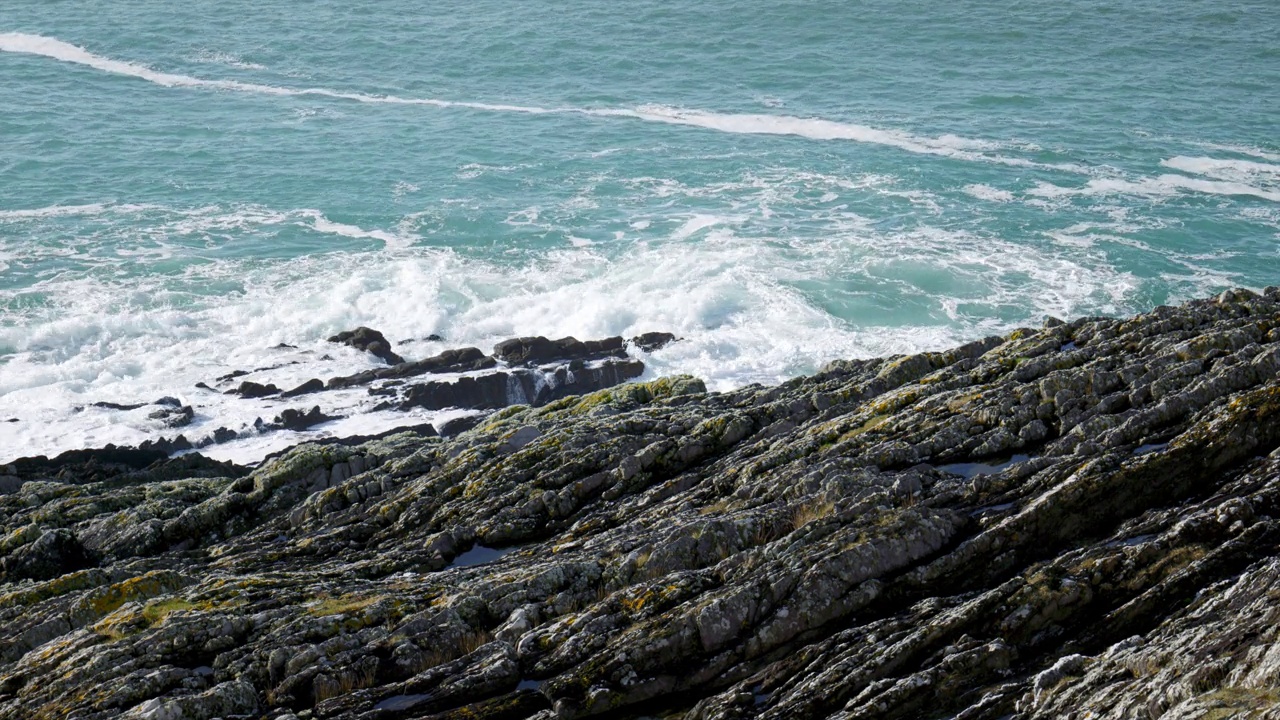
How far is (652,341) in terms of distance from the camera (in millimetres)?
46906

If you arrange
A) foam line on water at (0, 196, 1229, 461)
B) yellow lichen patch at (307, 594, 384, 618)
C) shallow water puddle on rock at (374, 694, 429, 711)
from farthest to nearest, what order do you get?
1. foam line on water at (0, 196, 1229, 461)
2. yellow lichen patch at (307, 594, 384, 618)
3. shallow water puddle on rock at (374, 694, 429, 711)

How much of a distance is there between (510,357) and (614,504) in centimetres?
2406

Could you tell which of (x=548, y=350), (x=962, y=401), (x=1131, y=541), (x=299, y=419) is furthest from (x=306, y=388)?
(x=1131, y=541)

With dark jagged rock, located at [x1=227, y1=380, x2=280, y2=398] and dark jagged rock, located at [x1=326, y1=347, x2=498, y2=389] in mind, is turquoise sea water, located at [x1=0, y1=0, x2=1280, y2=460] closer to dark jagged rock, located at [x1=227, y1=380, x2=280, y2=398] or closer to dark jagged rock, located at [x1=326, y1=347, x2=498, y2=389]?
dark jagged rock, located at [x1=227, y1=380, x2=280, y2=398]

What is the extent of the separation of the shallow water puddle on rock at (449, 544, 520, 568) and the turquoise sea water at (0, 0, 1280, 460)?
70.8ft

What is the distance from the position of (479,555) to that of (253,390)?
24.7 m

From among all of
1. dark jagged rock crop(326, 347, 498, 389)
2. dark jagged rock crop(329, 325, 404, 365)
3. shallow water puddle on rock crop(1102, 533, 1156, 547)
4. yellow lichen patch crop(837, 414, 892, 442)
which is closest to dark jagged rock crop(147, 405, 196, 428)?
dark jagged rock crop(326, 347, 498, 389)

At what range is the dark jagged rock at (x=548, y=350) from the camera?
145 ft

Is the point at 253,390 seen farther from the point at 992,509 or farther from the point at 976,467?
the point at 992,509

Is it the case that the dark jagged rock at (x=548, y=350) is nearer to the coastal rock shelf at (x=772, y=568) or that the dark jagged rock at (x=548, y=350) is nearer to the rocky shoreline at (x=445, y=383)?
the rocky shoreline at (x=445, y=383)

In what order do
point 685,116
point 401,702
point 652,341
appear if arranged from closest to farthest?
point 401,702
point 652,341
point 685,116

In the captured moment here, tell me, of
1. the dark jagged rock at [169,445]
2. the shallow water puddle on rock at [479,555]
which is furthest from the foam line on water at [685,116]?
the shallow water puddle on rock at [479,555]

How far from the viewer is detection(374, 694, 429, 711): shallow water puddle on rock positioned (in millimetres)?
14547

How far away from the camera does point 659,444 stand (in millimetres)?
21938
